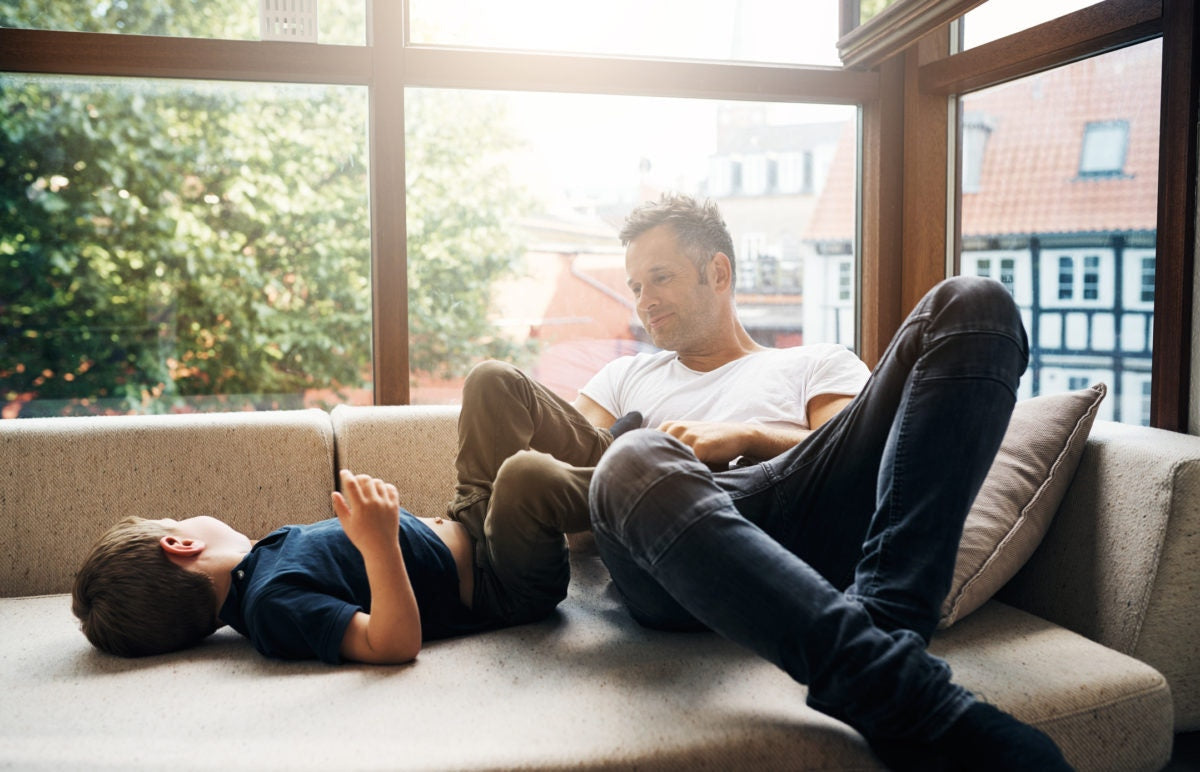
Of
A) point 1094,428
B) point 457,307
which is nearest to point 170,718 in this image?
point 457,307

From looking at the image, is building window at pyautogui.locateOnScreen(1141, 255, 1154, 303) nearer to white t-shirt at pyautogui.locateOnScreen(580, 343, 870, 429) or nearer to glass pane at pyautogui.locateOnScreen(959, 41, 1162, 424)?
glass pane at pyautogui.locateOnScreen(959, 41, 1162, 424)

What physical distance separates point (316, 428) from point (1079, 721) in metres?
1.54

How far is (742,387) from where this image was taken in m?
1.90

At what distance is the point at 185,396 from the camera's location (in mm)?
2291

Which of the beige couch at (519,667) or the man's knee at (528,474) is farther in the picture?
the man's knee at (528,474)

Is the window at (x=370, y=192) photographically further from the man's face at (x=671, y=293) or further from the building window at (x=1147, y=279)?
the building window at (x=1147, y=279)

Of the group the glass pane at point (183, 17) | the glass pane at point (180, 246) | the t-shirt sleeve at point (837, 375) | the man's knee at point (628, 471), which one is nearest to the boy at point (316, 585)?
the man's knee at point (628, 471)

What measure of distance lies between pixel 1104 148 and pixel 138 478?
7.20 feet

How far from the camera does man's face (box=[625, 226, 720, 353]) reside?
202cm

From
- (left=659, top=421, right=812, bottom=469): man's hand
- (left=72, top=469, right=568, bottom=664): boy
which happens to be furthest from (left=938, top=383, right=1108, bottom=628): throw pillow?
(left=72, top=469, right=568, bottom=664): boy

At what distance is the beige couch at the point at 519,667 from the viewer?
1152 millimetres

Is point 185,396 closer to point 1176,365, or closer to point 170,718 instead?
point 170,718

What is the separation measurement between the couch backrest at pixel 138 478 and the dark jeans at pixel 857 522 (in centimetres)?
87

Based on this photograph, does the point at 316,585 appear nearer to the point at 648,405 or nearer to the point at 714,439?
the point at 714,439
